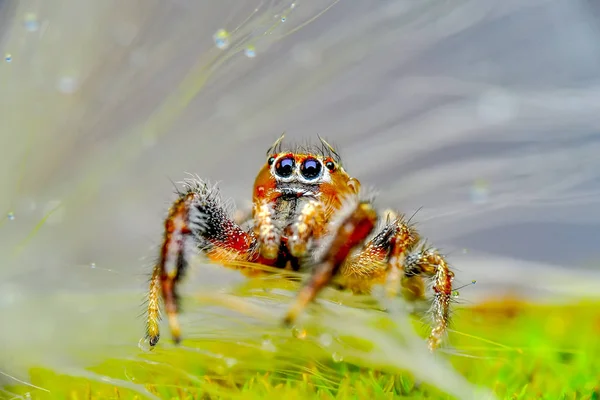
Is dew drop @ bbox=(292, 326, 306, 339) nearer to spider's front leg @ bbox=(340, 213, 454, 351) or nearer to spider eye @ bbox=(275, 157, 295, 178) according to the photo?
spider's front leg @ bbox=(340, 213, 454, 351)

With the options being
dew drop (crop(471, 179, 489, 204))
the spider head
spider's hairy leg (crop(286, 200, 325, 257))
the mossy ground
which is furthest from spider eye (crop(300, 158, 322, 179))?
dew drop (crop(471, 179, 489, 204))

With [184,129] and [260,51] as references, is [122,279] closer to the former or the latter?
[184,129]

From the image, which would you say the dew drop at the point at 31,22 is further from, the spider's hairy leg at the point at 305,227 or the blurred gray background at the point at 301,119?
the spider's hairy leg at the point at 305,227

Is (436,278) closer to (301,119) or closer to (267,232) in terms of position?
(267,232)

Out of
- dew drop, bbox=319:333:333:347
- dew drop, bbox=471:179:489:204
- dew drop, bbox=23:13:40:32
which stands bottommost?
dew drop, bbox=319:333:333:347

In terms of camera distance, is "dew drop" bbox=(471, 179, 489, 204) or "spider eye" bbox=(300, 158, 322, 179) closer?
"spider eye" bbox=(300, 158, 322, 179)

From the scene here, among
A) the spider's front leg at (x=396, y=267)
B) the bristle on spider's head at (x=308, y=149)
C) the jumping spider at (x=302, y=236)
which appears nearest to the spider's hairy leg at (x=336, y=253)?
the jumping spider at (x=302, y=236)

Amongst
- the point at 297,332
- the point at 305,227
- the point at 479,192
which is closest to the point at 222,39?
the point at 305,227
